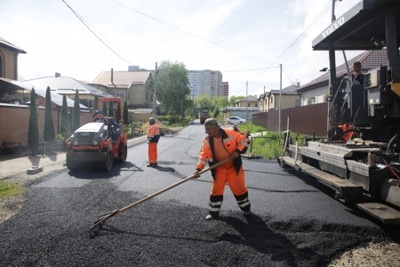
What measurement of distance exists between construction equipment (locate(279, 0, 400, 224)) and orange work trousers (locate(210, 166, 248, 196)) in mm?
1317

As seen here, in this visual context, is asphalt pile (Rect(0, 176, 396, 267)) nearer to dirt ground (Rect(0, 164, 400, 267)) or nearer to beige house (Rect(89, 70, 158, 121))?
dirt ground (Rect(0, 164, 400, 267))

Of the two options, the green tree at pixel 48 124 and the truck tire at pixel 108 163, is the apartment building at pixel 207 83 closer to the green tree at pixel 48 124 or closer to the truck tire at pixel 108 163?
the green tree at pixel 48 124

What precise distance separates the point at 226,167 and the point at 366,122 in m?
2.43

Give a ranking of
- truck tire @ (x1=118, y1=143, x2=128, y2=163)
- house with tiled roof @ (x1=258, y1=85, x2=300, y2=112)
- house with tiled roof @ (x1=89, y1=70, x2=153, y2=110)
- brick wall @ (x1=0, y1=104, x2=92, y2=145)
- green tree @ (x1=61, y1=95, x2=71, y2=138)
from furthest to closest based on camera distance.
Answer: house with tiled roof @ (x1=89, y1=70, x2=153, y2=110), house with tiled roof @ (x1=258, y1=85, x2=300, y2=112), green tree @ (x1=61, y1=95, x2=71, y2=138), brick wall @ (x1=0, y1=104, x2=92, y2=145), truck tire @ (x1=118, y1=143, x2=128, y2=163)

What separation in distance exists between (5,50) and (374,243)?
26015mm

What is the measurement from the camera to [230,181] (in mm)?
5246

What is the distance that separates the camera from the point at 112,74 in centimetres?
5306

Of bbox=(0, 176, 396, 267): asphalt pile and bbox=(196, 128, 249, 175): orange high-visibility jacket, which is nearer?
bbox=(0, 176, 396, 267): asphalt pile

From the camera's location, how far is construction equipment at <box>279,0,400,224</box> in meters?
4.41

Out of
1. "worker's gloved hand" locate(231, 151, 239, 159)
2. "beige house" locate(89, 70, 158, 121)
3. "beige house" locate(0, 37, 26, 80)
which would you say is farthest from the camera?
"beige house" locate(89, 70, 158, 121)

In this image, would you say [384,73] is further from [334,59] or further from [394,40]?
[334,59]

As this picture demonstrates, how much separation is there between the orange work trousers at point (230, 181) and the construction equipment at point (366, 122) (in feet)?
4.32

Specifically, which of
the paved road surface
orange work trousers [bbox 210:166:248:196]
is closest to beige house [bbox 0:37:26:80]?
the paved road surface

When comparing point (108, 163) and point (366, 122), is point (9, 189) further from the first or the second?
point (366, 122)
